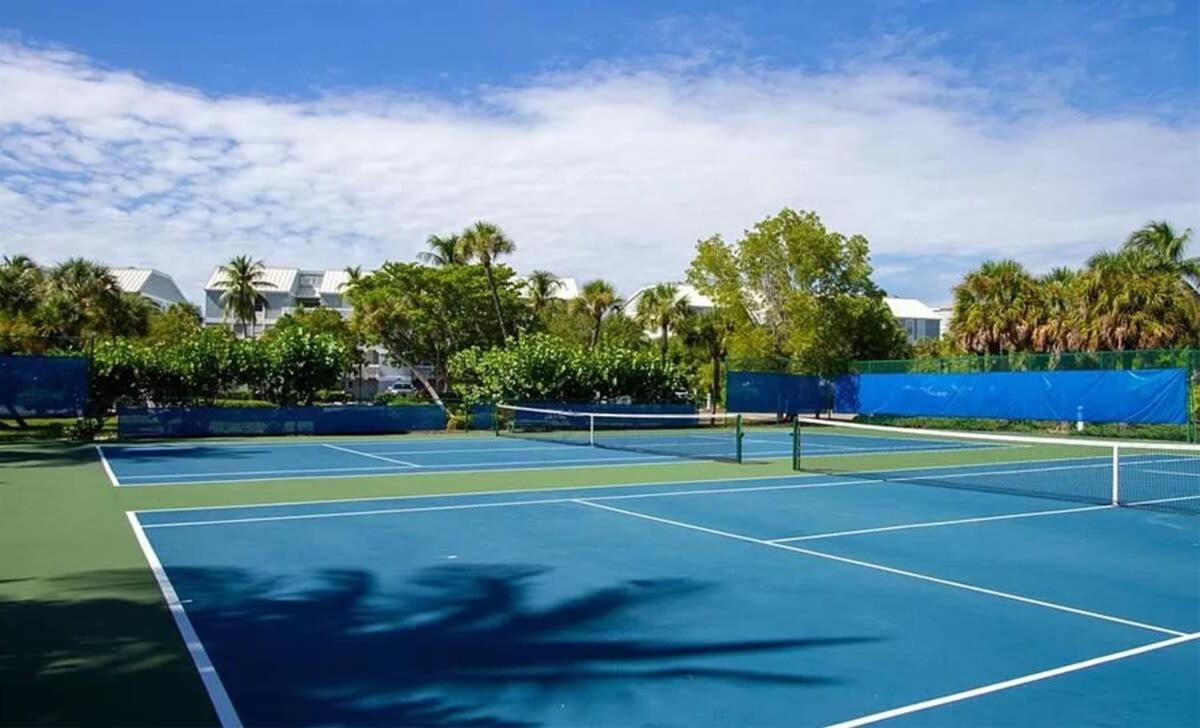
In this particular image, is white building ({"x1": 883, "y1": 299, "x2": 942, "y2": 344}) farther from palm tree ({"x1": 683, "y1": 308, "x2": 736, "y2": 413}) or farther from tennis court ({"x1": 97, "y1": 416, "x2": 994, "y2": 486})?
tennis court ({"x1": 97, "y1": 416, "x2": 994, "y2": 486})

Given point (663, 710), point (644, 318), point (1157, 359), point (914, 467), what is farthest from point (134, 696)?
point (644, 318)

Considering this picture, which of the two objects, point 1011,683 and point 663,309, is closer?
point 1011,683

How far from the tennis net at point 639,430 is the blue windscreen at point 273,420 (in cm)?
308

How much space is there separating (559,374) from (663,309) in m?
21.1

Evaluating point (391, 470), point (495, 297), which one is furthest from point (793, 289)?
point (391, 470)

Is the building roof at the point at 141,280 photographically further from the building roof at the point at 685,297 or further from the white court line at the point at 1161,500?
the white court line at the point at 1161,500

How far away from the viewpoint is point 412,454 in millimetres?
24203

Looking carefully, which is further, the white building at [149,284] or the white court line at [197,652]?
the white building at [149,284]

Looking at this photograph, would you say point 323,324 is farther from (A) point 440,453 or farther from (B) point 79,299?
(A) point 440,453

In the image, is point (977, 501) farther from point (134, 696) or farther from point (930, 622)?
point (134, 696)

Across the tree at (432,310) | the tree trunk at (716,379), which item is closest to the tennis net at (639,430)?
the tree trunk at (716,379)

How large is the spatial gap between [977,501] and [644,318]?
4564 cm

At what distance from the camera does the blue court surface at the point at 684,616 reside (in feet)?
18.5

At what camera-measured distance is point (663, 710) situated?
5.53m
